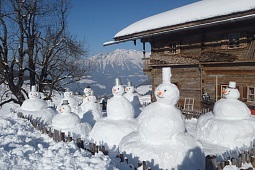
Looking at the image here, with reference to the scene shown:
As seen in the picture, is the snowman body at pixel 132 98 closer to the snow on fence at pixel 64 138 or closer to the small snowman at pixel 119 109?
the small snowman at pixel 119 109

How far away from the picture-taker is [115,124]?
29.1ft

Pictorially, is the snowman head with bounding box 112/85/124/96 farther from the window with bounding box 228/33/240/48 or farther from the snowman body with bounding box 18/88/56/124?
the window with bounding box 228/33/240/48

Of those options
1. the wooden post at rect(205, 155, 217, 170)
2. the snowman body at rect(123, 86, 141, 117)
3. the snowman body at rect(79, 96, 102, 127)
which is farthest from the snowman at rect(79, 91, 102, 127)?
the wooden post at rect(205, 155, 217, 170)

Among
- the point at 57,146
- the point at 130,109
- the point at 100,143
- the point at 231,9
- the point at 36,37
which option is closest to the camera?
the point at 57,146

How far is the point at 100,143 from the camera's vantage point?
876 cm

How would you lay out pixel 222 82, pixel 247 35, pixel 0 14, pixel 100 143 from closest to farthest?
pixel 100 143, pixel 247 35, pixel 222 82, pixel 0 14

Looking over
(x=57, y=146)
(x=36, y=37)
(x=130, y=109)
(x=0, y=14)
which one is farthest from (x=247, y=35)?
(x=0, y=14)

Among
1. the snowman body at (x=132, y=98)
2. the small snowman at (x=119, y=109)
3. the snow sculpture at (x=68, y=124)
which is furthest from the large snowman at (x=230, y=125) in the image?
the snowman body at (x=132, y=98)

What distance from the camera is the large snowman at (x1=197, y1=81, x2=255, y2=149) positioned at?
8.77m

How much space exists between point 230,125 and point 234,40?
25.6ft

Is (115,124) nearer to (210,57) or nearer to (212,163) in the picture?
(212,163)

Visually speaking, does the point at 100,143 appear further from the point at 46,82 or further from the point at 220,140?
the point at 46,82

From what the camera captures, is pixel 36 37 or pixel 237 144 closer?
pixel 237 144

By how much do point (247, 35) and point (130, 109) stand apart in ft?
28.7
